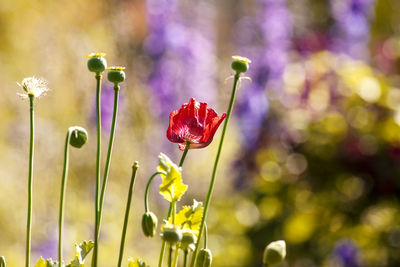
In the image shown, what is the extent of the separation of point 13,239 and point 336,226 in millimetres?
1367

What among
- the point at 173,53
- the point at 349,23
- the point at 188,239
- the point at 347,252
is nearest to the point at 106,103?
the point at 173,53

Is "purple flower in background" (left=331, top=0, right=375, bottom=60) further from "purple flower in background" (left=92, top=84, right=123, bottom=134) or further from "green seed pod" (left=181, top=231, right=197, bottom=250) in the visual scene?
"green seed pod" (left=181, top=231, right=197, bottom=250)

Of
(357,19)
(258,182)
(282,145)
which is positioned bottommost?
(258,182)

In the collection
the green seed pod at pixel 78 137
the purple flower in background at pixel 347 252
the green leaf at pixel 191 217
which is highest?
the purple flower in background at pixel 347 252

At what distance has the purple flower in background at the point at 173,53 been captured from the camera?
2.29 m

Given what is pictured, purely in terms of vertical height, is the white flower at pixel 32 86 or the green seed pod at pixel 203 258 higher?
the white flower at pixel 32 86

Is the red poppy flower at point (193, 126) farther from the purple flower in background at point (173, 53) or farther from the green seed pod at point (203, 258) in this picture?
the purple flower in background at point (173, 53)

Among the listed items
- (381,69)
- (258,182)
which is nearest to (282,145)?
(258,182)

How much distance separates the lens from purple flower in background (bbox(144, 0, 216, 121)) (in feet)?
7.52

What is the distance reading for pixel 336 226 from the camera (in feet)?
4.94

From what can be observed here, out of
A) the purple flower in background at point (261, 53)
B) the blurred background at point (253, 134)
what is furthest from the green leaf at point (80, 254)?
the purple flower in background at point (261, 53)

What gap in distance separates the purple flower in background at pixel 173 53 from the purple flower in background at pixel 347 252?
98cm

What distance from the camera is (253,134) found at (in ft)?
6.34

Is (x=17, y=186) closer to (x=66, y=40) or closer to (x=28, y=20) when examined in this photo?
(x=66, y=40)
